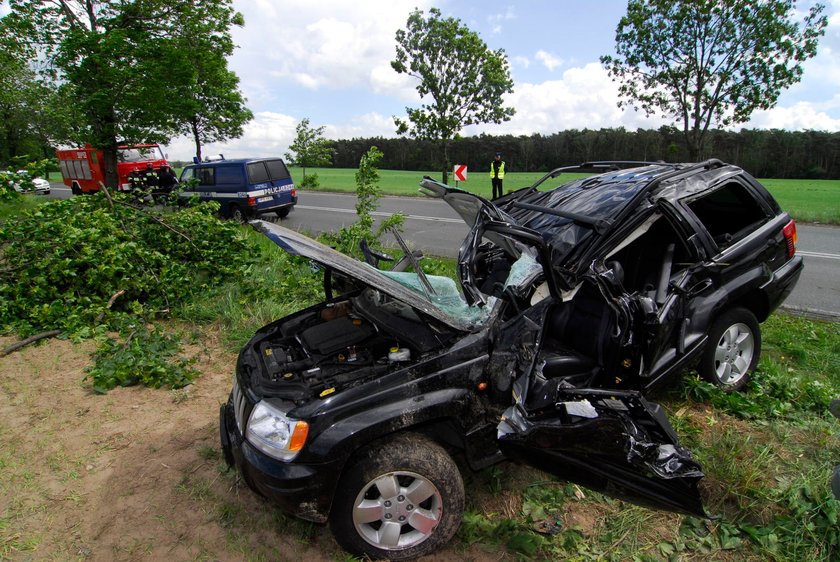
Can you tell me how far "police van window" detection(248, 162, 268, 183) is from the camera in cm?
1407

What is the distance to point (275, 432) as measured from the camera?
2.39 metres

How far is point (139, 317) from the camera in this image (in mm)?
5961

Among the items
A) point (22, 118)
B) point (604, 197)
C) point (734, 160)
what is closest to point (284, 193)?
point (604, 197)

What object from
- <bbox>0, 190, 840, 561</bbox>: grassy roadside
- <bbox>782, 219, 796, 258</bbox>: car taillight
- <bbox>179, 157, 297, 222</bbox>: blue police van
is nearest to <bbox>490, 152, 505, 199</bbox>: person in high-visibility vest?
<bbox>179, 157, 297, 222</bbox>: blue police van

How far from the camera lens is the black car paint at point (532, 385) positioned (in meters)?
2.32

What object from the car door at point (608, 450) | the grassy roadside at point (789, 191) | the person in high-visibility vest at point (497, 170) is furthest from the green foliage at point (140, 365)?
the person in high-visibility vest at point (497, 170)

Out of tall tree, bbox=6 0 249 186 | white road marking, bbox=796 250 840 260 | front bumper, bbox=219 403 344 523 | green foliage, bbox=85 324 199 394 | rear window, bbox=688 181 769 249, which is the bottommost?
green foliage, bbox=85 324 199 394

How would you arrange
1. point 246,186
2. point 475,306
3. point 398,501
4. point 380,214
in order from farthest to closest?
point 380,214 → point 246,186 → point 475,306 → point 398,501

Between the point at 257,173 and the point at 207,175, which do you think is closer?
the point at 257,173

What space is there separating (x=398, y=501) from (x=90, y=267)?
543 cm

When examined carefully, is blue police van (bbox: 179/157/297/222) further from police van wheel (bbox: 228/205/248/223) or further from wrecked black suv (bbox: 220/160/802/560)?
wrecked black suv (bbox: 220/160/802/560)

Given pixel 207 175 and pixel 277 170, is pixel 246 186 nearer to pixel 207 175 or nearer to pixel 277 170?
pixel 277 170

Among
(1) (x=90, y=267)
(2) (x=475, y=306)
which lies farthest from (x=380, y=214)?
(2) (x=475, y=306)

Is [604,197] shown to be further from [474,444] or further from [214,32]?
[214,32]
